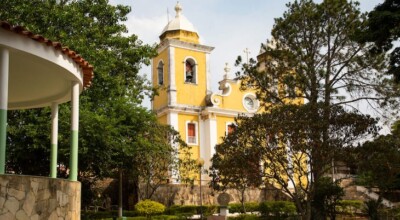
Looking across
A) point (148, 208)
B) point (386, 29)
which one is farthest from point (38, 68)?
point (148, 208)

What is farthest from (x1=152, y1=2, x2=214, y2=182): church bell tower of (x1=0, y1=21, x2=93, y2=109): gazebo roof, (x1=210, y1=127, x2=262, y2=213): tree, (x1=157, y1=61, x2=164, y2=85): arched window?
(x1=0, y1=21, x2=93, y2=109): gazebo roof

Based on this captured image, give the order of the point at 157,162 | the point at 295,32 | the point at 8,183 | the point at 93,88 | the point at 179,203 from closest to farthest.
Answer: the point at 8,183, the point at 93,88, the point at 295,32, the point at 157,162, the point at 179,203

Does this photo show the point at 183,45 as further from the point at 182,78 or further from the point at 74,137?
the point at 74,137

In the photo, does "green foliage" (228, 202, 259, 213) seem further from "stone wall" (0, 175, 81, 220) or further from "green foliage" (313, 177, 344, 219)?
"stone wall" (0, 175, 81, 220)

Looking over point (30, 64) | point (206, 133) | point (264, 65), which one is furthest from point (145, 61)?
point (206, 133)

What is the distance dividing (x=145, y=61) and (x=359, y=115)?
836 cm

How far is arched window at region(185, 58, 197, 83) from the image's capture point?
38.7 m

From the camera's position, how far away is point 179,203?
31609 millimetres

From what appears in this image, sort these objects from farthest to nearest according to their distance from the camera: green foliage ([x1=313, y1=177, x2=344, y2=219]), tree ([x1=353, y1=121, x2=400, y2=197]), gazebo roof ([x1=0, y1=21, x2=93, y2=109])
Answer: green foliage ([x1=313, y1=177, x2=344, y2=219]) < tree ([x1=353, y1=121, x2=400, y2=197]) < gazebo roof ([x1=0, y1=21, x2=93, y2=109])

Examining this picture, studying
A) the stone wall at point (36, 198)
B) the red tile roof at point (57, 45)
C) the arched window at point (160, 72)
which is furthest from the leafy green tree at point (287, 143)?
the arched window at point (160, 72)

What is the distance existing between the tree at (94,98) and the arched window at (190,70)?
1761cm

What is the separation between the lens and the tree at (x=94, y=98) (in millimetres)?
16484

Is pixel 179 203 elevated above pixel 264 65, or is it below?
below

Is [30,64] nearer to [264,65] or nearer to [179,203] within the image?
[264,65]
